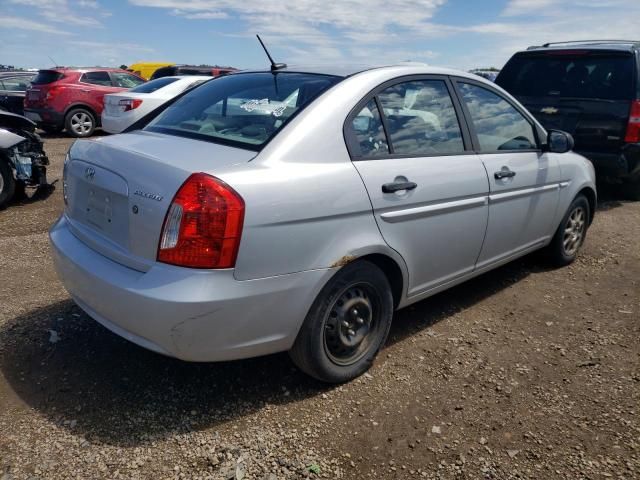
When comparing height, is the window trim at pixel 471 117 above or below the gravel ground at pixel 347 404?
above

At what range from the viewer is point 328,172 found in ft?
8.39

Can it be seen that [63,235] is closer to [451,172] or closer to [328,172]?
[328,172]

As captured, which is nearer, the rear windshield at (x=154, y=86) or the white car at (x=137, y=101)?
the white car at (x=137, y=101)

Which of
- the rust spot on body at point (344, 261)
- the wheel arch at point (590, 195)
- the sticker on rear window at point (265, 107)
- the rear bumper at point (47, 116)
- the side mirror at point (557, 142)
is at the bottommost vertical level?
the rear bumper at point (47, 116)

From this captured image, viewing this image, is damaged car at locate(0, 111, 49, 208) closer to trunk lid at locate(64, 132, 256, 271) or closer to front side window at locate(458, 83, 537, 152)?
trunk lid at locate(64, 132, 256, 271)

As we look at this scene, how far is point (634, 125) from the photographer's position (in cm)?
638

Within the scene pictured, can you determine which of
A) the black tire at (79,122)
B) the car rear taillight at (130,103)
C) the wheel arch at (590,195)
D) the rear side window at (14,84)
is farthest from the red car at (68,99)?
the wheel arch at (590,195)

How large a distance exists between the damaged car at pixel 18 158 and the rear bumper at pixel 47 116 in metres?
6.60

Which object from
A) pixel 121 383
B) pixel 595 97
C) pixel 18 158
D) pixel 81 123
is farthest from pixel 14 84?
pixel 121 383

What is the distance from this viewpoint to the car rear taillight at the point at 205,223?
221cm

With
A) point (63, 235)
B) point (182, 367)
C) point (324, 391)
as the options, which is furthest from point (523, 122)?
point (63, 235)

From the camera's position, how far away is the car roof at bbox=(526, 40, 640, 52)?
6512 mm

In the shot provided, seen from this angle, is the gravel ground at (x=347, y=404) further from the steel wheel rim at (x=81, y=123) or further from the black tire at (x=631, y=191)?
the steel wheel rim at (x=81, y=123)

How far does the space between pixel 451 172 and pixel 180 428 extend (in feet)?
6.72
